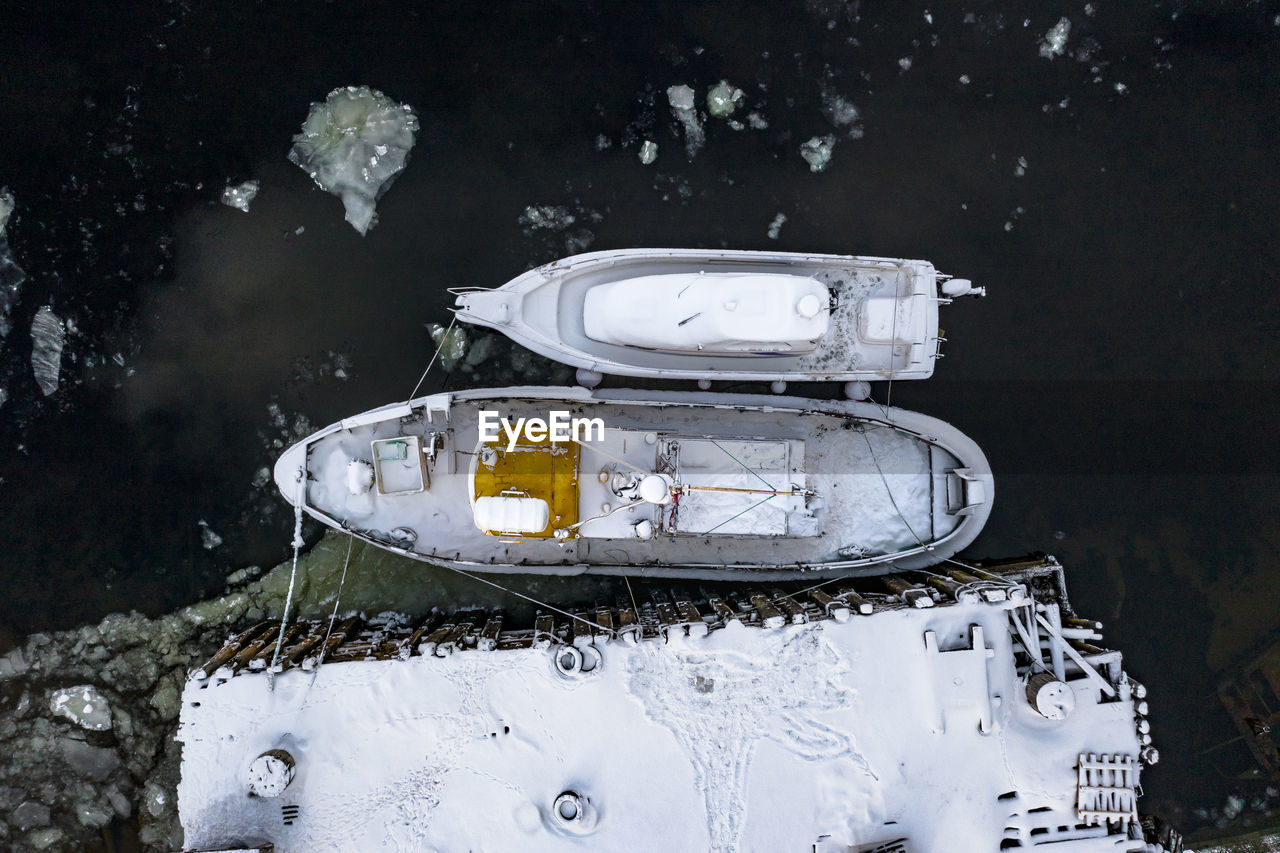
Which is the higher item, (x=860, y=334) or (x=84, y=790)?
(x=860, y=334)

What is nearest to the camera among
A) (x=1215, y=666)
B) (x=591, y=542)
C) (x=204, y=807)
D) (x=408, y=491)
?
(x=204, y=807)

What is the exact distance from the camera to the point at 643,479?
6637 millimetres

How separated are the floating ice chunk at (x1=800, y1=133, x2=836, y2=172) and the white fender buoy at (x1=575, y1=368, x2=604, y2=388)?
4.37m

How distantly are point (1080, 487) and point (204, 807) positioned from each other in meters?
12.3

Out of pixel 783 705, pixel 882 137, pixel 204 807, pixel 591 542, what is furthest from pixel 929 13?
pixel 204 807

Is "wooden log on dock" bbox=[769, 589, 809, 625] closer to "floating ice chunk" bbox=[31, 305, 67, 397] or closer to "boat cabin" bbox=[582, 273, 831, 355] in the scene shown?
"boat cabin" bbox=[582, 273, 831, 355]

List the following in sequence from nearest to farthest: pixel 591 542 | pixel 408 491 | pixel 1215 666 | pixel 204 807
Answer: pixel 204 807 → pixel 408 491 → pixel 591 542 → pixel 1215 666

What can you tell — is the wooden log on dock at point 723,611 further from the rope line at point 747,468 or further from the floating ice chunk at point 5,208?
the floating ice chunk at point 5,208

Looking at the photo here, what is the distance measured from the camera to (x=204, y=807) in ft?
22.1

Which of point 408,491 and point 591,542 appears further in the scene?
point 591,542

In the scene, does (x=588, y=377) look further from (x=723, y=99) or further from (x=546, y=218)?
(x=723, y=99)

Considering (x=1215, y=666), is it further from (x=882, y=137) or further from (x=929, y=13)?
(x=929, y=13)

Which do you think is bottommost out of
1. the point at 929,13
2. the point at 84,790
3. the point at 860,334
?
the point at 84,790

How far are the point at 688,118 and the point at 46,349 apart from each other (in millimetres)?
9962
